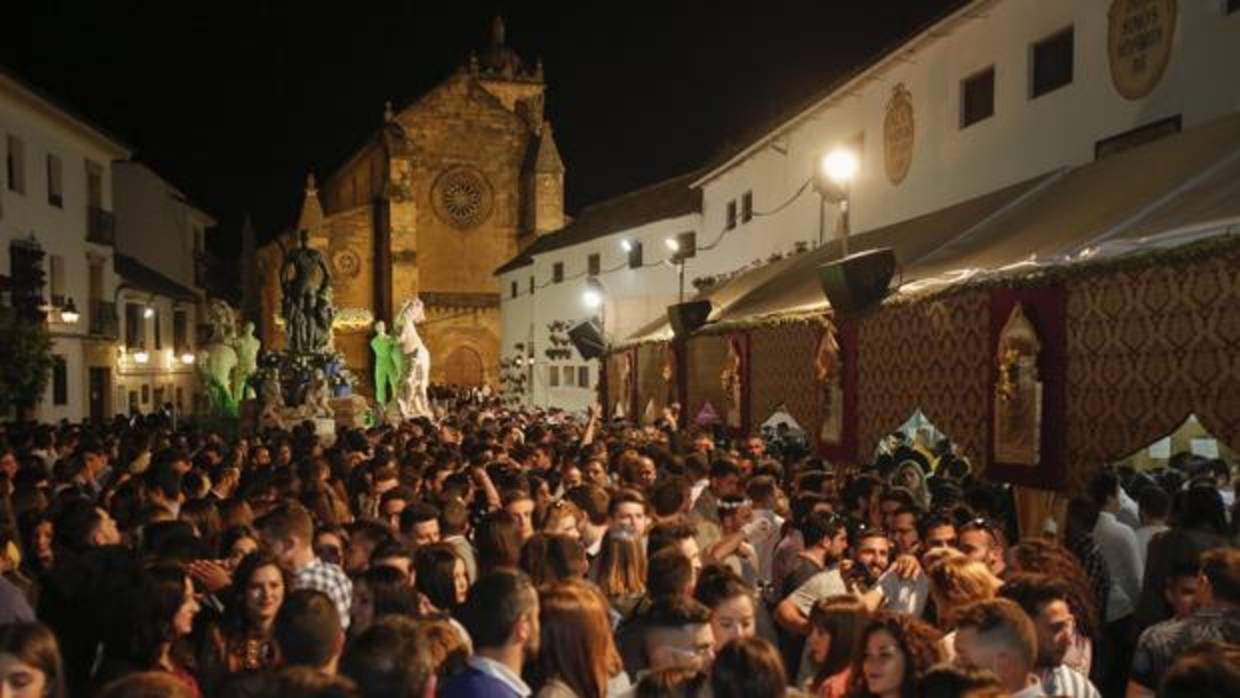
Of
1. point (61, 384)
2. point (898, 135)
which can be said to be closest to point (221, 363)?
point (61, 384)

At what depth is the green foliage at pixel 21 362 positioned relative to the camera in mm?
16016

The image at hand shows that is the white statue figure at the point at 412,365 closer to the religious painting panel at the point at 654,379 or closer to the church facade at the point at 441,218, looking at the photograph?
the religious painting panel at the point at 654,379

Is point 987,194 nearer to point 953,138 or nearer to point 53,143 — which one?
point 953,138

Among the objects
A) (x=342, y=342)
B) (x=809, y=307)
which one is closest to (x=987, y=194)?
(x=809, y=307)

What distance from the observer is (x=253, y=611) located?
4.95 metres

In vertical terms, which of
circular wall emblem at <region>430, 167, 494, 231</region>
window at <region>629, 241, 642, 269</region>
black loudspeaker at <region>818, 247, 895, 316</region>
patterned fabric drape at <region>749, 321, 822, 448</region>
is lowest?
patterned fabric drape at <region>749, 321, 822, 448</region>

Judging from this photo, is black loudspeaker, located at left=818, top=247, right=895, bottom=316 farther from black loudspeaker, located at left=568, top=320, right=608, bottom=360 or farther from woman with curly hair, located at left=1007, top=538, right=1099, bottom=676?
black loudspeaker, located at left=568, top=320, right=608, bottom=360

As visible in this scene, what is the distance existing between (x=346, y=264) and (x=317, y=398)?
96.7 feet

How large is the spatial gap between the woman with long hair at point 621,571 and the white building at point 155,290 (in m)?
27.8

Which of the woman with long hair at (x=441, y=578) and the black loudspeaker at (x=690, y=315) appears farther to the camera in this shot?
the black loudspeaker at (x=690, y=315)

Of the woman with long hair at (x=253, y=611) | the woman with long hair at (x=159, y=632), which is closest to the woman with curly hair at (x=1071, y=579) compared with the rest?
the woman with long hair at (x=253, y=611)

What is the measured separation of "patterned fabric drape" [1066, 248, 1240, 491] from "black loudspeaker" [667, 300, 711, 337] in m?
9.08

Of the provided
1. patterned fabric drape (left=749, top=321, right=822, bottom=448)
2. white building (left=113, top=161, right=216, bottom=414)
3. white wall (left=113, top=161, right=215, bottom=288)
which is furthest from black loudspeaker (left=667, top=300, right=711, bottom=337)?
white wall (left=113, top=161, right=215, bottom=288)

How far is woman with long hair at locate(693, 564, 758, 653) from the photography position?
15.7 ft
